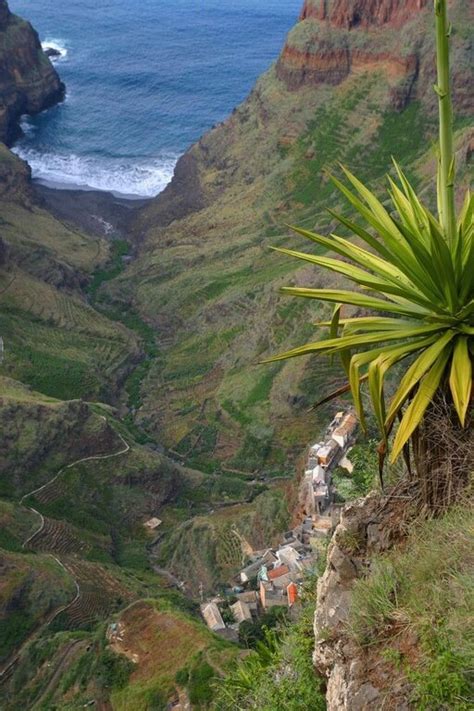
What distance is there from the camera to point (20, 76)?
5113 inches

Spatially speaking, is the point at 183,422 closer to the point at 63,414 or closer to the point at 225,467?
the point at 225,467

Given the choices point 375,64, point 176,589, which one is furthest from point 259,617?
point 375,64

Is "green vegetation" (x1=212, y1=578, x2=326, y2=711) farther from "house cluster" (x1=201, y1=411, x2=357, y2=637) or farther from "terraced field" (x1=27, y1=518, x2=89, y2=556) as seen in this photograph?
"terraced field" (x1=27, y1=518, x2=89, y2=556)

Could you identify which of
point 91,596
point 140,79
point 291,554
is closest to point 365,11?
point 91,596

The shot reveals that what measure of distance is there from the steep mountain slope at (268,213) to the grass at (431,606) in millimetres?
43430

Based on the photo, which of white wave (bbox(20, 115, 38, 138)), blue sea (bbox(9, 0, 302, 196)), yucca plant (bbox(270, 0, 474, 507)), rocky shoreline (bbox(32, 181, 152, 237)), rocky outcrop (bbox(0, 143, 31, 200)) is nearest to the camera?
yucca plant (bbox(270, 0, 474, 507))

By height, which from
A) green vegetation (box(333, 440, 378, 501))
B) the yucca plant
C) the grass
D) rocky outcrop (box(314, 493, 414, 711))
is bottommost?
green vegetation (box(333, 440, 378, 501))

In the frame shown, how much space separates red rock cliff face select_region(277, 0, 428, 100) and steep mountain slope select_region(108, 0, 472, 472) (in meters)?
0.12

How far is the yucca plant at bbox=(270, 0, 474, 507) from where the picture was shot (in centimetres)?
995

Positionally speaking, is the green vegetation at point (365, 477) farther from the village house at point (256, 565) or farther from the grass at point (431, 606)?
the village house at point (256, 565)

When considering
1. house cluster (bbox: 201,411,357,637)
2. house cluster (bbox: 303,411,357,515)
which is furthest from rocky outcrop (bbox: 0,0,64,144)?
house cluster (bbox: 201,411,357,637)

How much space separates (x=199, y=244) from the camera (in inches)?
3115

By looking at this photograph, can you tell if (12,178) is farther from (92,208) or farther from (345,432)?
(345,432)

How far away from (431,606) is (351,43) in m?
76.3
